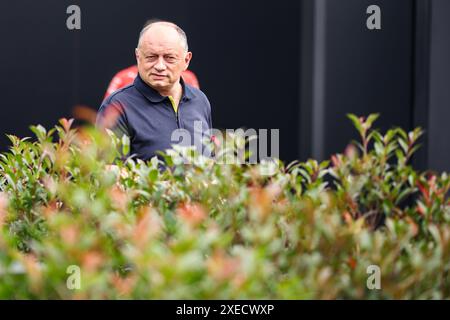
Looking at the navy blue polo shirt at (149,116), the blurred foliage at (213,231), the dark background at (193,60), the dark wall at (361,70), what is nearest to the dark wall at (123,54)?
the dark background at (193,60)

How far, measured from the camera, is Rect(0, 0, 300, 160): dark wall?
6160 millimetres

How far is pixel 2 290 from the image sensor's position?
5.73 feet

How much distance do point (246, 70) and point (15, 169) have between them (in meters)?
3.88

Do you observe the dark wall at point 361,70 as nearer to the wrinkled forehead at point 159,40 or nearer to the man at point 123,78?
the man at point 123,78

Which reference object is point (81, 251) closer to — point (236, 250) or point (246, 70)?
point (236, 250)

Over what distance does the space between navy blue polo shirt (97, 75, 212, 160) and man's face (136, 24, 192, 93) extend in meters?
0.08

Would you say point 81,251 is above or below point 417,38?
below

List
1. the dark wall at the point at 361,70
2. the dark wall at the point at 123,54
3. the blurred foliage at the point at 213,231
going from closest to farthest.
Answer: the blurred foliage at the point at 213,231
the dark wall at the point at 361,70
the dark wall at the point at 123,54

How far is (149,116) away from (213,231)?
193 cm

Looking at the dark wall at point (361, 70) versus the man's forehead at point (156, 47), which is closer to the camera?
the man's forehead at point (156, 47)

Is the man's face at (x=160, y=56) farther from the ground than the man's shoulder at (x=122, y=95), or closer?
farther from the ground

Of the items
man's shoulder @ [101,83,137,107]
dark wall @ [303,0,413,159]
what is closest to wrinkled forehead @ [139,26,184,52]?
man's shoulder @ [101,83,137,107]

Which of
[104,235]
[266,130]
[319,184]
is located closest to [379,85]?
[266,130]

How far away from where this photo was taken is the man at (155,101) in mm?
3396
